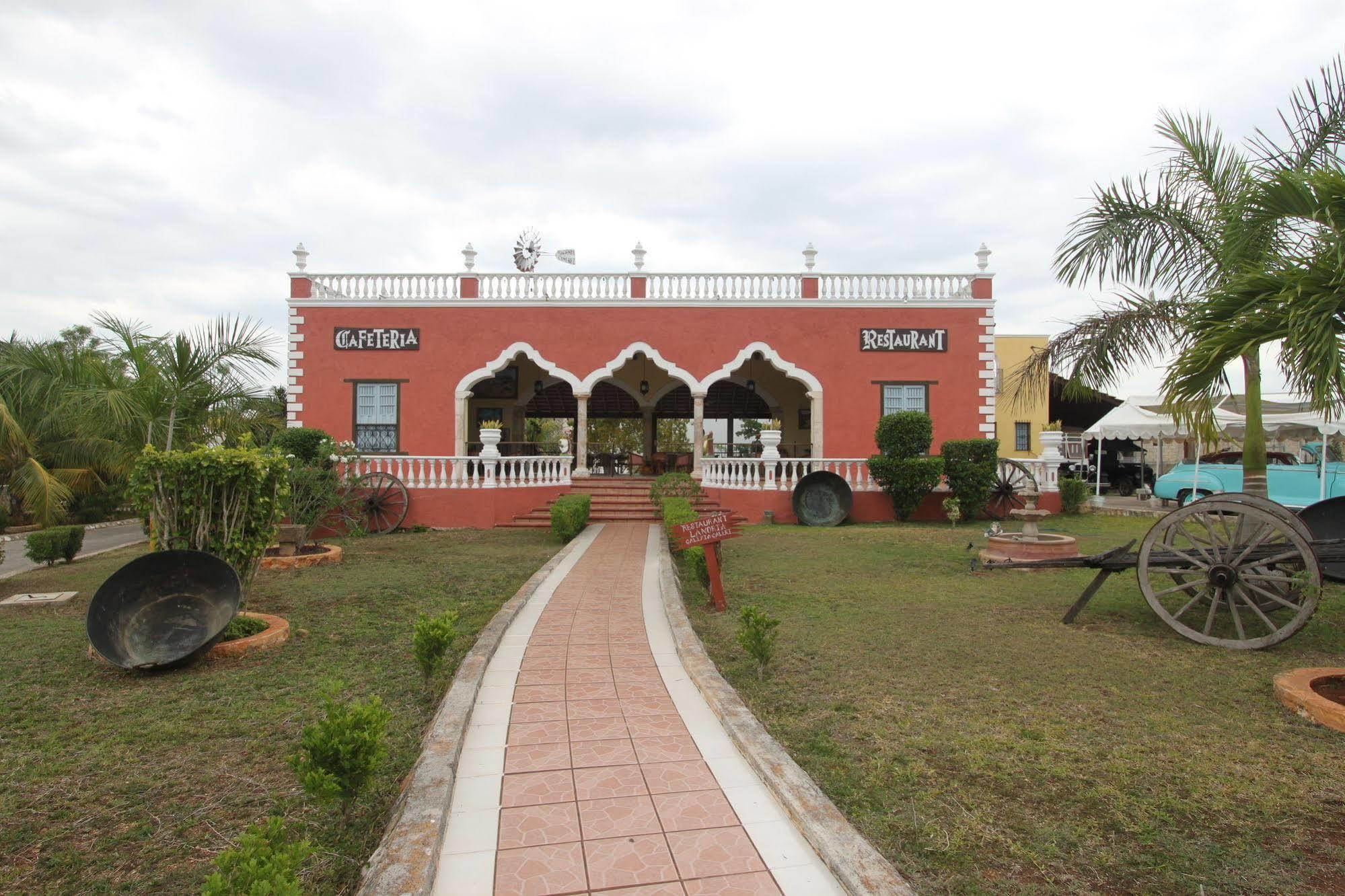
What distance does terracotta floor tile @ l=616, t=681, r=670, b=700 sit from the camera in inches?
164

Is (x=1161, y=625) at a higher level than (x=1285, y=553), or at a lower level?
lower

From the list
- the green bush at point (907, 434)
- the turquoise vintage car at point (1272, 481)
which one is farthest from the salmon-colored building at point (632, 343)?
the turquoise vintage car at point (1272, 481)

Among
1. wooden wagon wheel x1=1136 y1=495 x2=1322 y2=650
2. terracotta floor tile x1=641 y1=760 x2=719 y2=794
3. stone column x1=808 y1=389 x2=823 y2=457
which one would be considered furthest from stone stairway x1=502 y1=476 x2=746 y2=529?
terracotta floor tile x1=641 y1=760 x2=719 y2=794

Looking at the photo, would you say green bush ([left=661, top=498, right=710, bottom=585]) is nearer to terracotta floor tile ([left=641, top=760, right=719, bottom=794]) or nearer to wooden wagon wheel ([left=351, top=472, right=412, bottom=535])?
terracotta floor tile ([left=641, top=760, right=719, bottom=794])

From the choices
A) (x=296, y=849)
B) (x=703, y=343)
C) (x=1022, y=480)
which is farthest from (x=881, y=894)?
(x=703, y=343)

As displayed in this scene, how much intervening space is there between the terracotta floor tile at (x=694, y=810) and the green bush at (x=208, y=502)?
4104 millimetres

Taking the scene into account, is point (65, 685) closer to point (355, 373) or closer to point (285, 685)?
point (285, 685)

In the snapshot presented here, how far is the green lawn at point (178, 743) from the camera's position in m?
2.61

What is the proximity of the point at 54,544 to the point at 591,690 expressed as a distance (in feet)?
29.2

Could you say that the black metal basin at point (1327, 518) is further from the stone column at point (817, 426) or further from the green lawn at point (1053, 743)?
the stone column at point (817, 426)

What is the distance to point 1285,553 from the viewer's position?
4801 mm

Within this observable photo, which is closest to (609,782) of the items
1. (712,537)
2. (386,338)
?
(712,537)

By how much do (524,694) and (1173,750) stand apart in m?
3.09

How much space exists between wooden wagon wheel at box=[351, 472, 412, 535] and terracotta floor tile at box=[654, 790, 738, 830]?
1103 cm
